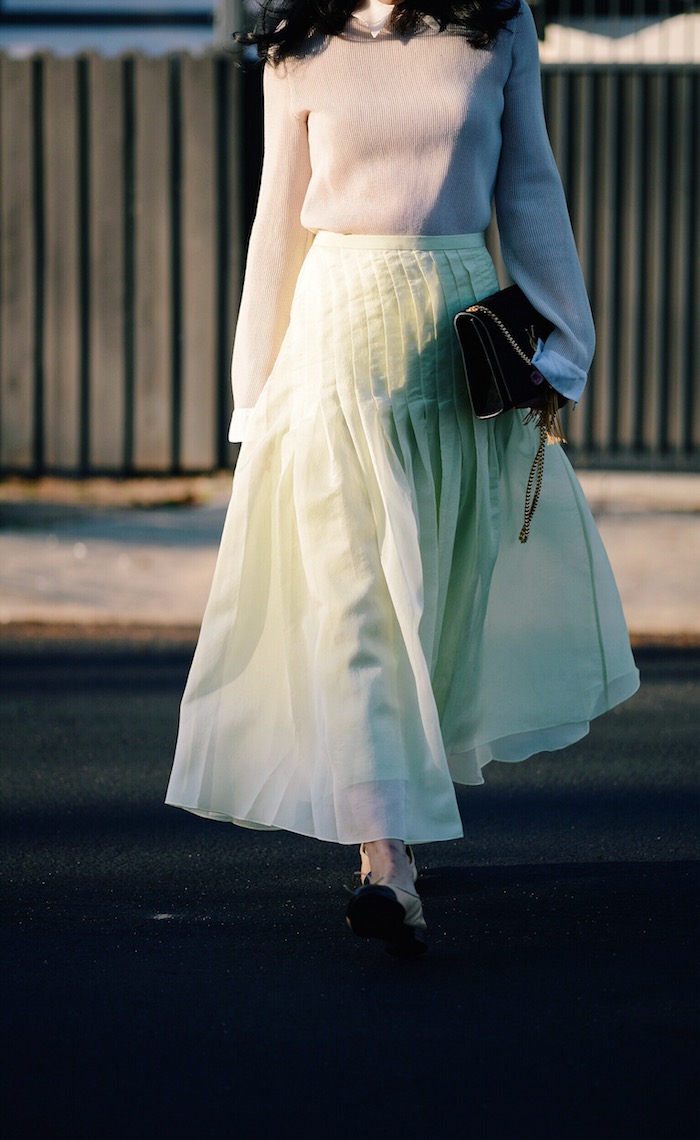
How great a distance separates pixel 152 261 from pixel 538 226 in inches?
236

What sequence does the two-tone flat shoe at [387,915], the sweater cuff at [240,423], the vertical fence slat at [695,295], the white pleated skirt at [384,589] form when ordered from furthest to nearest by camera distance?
the vertical fence slat at [695,295] → the sweater cuff at [240,423] → the white pleated skirt at [384,589] → the two-tone flat shoe at [387,915]

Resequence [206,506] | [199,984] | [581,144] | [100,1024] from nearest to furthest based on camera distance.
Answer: [100,1024], [199,984], [206,506], [581,144]

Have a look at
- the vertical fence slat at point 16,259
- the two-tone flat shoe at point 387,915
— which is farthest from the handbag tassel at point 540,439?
the vertical fence slat at point 16,259

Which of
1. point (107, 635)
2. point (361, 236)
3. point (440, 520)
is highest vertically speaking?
point (361, 236)

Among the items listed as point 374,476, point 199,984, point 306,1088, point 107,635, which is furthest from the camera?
point 107,635

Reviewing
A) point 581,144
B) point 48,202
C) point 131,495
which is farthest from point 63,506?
point 581,144

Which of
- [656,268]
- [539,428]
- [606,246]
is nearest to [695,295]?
[656,268]

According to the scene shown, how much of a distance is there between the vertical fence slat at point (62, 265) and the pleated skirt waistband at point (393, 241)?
6.05 metres

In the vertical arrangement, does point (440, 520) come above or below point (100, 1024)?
above

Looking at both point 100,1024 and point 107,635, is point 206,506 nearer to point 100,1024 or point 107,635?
point 107,635

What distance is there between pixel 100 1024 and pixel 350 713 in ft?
2.29

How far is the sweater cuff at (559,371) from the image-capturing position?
3.08 meters

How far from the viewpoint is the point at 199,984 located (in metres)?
2.84

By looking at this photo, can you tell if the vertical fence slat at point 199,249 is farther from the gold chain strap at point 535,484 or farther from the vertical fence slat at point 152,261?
the gold chain strap at point 535,484
